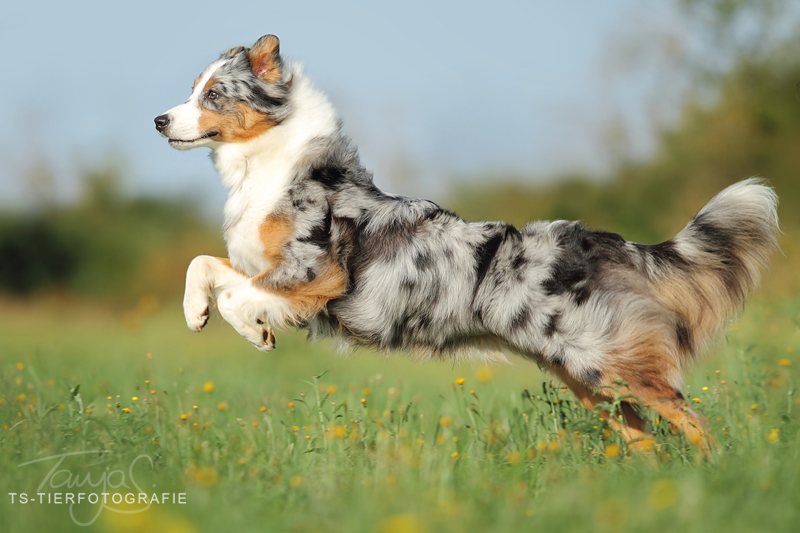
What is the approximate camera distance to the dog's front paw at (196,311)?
13.1 feet

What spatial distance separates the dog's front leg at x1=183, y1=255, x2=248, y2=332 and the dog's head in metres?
0.78

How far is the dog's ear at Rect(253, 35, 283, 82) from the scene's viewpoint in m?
4.29

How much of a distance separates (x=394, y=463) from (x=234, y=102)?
8.34 feet

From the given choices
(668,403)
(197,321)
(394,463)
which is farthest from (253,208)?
(668,403)

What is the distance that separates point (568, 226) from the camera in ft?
12.8

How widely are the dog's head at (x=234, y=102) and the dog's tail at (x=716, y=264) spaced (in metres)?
2.55

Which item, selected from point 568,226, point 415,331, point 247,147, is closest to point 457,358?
point 415,331

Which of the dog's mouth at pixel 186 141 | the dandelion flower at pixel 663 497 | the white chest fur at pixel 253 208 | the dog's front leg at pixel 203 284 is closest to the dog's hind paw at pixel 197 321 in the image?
the dog's front leg at pixel 203 284

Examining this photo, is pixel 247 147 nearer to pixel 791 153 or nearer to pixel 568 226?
pixel 568 226

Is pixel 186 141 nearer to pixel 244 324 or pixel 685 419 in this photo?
pixel 244 324

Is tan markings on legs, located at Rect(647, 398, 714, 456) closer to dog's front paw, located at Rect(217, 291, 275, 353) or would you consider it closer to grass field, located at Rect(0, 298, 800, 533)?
grass field, located at Rect(0, 298, 800, 533)

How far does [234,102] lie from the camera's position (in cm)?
419
